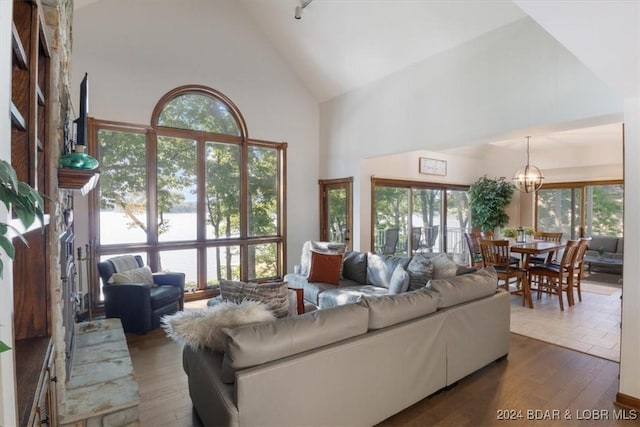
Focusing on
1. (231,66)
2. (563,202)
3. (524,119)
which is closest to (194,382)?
(524,119)

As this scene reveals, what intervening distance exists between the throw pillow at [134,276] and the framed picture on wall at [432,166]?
5.73 m

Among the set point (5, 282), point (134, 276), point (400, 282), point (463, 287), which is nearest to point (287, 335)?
point (5, 282)

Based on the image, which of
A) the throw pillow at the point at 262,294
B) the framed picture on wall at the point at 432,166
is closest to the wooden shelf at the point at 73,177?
the throw pillow at the point at 262,294

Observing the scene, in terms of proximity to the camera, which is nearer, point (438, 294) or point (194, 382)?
point (194, 382)

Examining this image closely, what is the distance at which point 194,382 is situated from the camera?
91.3 inches

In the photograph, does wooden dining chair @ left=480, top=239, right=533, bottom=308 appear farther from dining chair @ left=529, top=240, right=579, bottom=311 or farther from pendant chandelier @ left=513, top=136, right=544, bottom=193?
pendant chandelier @ left=513, top=136, right=544, bottom=193

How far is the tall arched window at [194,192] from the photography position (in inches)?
196

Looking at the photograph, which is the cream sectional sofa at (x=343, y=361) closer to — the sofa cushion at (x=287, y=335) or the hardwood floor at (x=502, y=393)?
the sofa cushion at (x=287, y=335)

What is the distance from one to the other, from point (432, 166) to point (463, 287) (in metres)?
5.27

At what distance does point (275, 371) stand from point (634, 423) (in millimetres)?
2625

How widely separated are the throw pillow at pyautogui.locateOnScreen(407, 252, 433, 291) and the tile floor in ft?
4.68

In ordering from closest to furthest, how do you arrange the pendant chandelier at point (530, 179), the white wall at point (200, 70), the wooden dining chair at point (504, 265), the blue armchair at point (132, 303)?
the blue armchair at point (132, 303), the white wall at point (200, 70), the wooden dining chair at point (504, 265), the pendant chandelier at point (530, 179)

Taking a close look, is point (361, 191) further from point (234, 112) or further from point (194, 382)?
point (194, 382)

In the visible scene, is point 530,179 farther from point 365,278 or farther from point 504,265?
point 365,278
